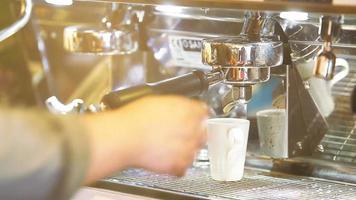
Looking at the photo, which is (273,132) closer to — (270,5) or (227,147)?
(227,147)

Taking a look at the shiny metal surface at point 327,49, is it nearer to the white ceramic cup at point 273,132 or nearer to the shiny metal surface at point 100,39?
the white ceramic cup at point 273,132

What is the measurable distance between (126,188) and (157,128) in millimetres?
303

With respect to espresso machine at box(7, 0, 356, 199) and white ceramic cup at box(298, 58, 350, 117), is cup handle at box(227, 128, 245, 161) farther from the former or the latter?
white ceramic cup at box(298, 58, 350, 117)

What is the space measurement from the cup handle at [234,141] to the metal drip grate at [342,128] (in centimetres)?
14

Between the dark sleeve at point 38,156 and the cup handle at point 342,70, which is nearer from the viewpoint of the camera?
the dark sleeve at point 38,156

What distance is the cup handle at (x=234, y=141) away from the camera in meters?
0.95

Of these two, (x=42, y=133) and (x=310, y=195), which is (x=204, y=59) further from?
(x=42, y=133)

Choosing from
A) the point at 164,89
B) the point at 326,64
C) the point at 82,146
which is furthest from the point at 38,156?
the point at 326,64

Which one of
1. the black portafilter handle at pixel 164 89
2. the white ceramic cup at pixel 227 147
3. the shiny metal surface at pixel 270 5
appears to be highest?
the shiny metal surface at pixel 270 5

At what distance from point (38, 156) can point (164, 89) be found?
1.05 ft

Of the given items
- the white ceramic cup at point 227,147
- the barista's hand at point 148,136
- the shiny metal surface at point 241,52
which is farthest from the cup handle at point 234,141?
the barista's hand at point 148,136

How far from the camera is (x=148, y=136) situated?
0.64 metres

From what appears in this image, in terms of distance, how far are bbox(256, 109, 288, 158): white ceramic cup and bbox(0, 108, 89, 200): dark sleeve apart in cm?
51

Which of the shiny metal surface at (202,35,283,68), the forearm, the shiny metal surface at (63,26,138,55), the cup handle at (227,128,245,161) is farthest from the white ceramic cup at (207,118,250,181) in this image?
the forearm
